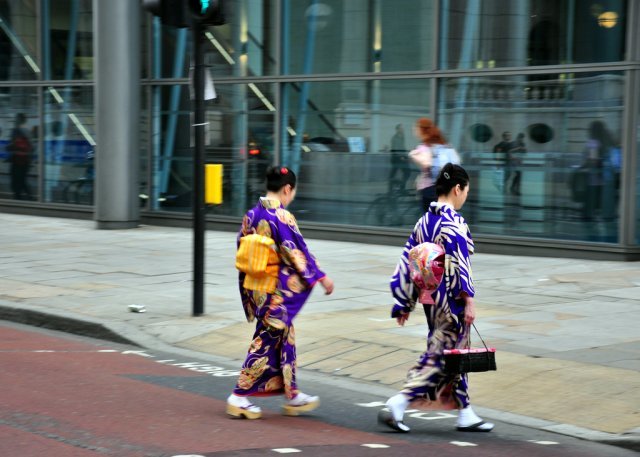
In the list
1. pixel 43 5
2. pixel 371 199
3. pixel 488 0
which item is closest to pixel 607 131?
pixel 488 0

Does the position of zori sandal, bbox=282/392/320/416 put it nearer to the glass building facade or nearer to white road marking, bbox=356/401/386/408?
white road marking, bbox=356/401/386/408

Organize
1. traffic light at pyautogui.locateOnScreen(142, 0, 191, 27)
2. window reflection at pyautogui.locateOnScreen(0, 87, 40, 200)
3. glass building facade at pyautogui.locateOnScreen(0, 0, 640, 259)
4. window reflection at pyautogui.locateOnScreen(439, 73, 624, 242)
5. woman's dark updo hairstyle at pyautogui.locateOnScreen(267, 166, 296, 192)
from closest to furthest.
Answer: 1. woman's dark updo hairstyle at pyautogui.locateOnScreen(267, 166, 296, 192)
2. traffic light at pyautogui.locateOnScreen(142, 0, 191, 27)
3. window reflection at pyautogui.locateOnScreen(439, 73, 624, 242)
4. glass building facade at pyautogui.locateOnScreen(0, 0, 640, 259)
5. window reflection at pyautogui.locateOnScreen(0, 87, 40, 200)

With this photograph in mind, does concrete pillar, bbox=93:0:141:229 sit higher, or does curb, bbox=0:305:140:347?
concrete pillar, bbox=93:0:141:229

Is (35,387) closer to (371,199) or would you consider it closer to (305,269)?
(305,269)

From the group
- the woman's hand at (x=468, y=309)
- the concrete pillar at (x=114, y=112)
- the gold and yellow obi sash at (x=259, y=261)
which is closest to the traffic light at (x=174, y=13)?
the gold and yellow obi sash at (x=259, y=261)

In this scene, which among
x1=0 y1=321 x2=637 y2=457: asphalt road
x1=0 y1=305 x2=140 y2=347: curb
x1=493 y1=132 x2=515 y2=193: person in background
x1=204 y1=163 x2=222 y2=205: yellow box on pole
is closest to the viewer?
x1=0 y1=321 x2=637 y2=457: asphalt road

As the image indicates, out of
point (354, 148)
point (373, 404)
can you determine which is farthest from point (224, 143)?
point (373, 404)

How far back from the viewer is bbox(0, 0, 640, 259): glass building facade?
14.1 metres

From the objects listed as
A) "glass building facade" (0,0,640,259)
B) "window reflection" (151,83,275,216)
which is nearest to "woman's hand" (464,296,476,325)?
"glass building facade" (0,0,640,259)

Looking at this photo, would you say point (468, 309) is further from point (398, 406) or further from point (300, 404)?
point (300, 404)

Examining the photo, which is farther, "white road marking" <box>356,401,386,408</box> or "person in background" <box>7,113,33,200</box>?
"person in background" <box>7,113,33,200</box>

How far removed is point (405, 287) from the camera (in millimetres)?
6203

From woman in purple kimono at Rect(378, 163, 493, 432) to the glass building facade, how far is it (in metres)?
5.75

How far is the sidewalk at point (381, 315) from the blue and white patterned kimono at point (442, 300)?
70cm
